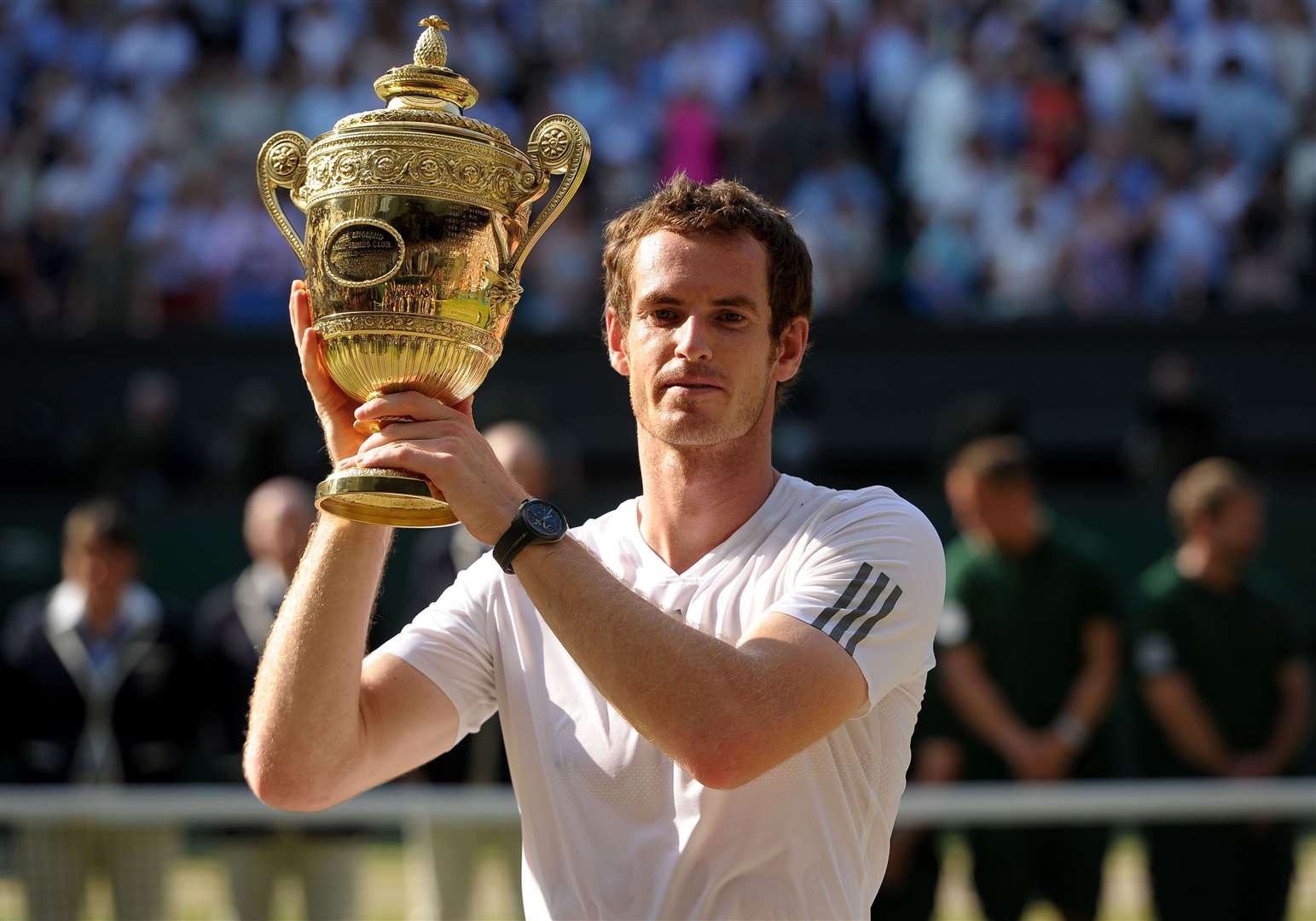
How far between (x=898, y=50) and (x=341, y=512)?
1135 cm

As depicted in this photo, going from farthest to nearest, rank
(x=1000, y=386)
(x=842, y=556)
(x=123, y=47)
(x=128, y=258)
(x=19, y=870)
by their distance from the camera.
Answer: (x=123, y=47) < (x=128, y=258) < (x=1000, y=386) < (x=19, y=870) < (x=842, y=556)

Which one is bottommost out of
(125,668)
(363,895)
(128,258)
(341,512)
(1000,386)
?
(363,895)

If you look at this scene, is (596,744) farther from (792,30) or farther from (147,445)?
(792,30)

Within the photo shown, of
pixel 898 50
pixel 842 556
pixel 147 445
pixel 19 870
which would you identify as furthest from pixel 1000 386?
pixel 842 556

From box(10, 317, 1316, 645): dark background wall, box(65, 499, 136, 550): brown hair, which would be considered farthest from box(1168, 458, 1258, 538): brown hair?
box(65, 499, 136, 550): brown hair

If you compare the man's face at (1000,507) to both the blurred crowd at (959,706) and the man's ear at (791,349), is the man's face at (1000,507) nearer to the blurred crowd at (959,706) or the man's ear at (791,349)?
the blurred crowd at (959,706)

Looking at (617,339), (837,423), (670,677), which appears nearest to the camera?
(670,677)

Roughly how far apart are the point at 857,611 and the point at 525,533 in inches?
20.0

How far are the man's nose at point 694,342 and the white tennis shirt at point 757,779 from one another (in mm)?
324

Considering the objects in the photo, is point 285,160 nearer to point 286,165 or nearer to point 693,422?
point 286,165

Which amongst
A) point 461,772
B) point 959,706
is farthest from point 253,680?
point 959,706

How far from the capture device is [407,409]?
2.87 m

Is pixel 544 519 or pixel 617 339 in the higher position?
pixel 617 339

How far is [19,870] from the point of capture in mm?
6246
